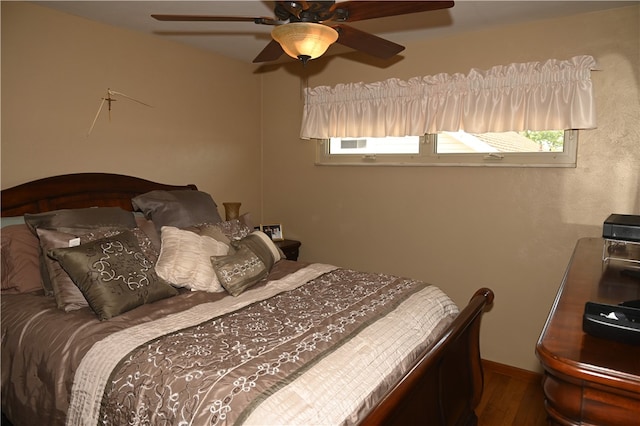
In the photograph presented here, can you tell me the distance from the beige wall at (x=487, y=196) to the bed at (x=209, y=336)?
95 centimetres

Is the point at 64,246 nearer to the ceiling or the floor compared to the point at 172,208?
nearer to the floor

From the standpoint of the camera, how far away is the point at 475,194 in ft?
10.1

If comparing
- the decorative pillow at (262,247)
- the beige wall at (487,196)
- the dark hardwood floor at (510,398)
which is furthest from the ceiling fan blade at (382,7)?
the dark hardwood floor at (510,398)

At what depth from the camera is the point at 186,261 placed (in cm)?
225

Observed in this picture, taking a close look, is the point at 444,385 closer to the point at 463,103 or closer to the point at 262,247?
the point at 262,247

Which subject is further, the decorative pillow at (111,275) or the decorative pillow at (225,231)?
the decorative pillow at (225,231)

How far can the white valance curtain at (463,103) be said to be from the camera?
2.65m

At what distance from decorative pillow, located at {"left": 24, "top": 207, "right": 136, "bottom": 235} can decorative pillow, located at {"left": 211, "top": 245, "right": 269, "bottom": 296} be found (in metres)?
0.63

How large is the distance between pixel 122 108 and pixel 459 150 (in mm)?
2545

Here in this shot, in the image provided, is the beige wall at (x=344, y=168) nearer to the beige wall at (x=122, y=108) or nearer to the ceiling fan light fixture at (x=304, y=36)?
the beige wall at (x=122, y=108)

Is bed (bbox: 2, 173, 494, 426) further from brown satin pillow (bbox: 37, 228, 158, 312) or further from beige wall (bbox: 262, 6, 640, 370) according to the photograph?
beige wall (bbox: 262, 6, 640, 370)

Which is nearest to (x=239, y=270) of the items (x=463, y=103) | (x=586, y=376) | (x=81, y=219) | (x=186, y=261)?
(x=186, y=261)


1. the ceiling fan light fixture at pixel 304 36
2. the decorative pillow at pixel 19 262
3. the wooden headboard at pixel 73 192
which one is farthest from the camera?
the wooden headboard at pixel 73 192

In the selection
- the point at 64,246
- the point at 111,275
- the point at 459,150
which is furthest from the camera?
the point at 459,150
